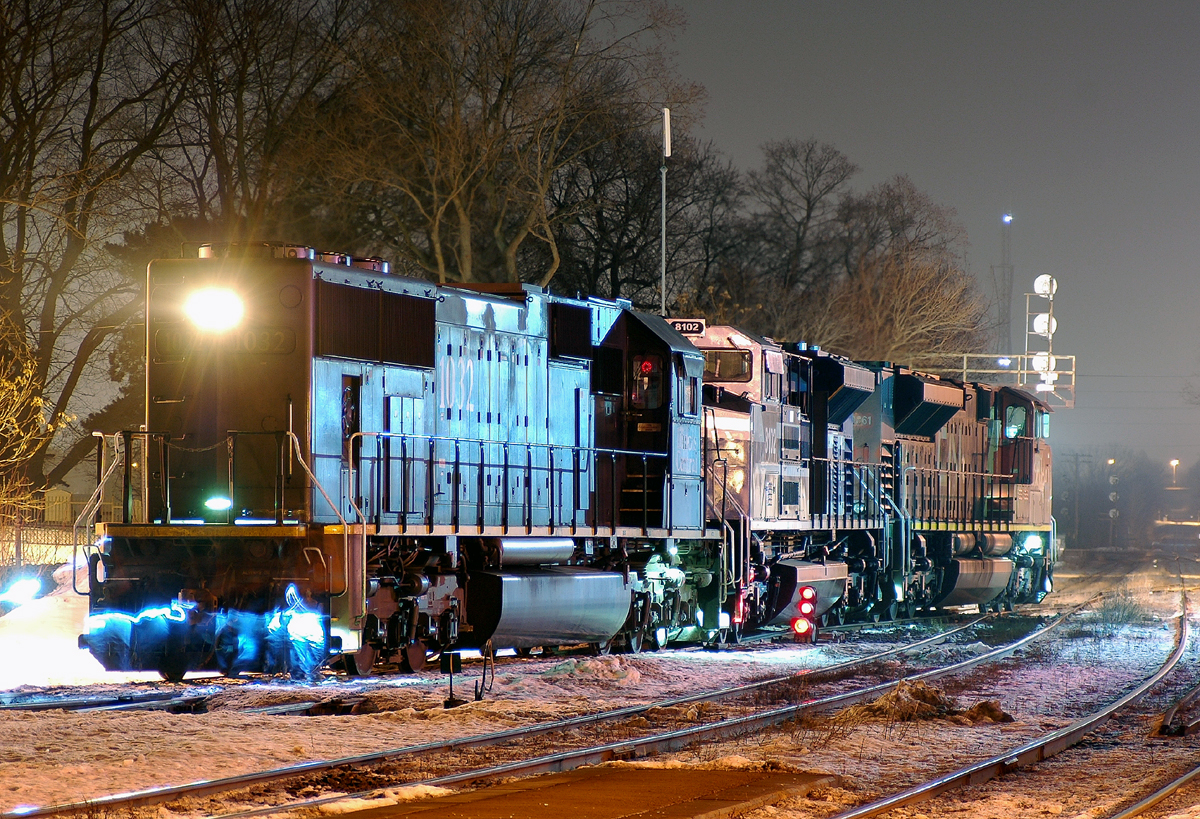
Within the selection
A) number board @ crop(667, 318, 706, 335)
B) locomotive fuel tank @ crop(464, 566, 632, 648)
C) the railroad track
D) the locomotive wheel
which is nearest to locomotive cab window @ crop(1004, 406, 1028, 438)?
number board @ crop(667, 318, 706, 335)

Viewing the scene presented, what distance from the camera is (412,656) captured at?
1206 cm

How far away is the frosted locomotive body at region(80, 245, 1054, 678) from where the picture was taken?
36.4ft

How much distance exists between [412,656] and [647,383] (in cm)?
453

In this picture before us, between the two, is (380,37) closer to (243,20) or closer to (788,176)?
→ (243,20)

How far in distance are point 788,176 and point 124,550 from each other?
1703 inches

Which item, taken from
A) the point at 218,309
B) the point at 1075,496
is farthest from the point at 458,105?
the point at 1075,496

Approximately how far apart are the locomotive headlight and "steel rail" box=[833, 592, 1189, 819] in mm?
7110

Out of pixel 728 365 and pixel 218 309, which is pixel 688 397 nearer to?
pixel 728 365

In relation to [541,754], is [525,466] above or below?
above

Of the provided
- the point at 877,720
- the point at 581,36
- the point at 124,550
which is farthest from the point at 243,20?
the point at 877,720

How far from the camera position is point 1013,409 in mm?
25594

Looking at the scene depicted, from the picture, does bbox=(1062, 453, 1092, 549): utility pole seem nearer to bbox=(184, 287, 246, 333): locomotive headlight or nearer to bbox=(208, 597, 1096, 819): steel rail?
bbox=(208, 597, 1096, 819): steel rail

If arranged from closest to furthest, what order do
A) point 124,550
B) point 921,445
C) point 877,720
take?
point 877,720, point 124,550, point 921,445

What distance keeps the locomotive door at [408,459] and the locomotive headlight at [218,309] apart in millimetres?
1532
